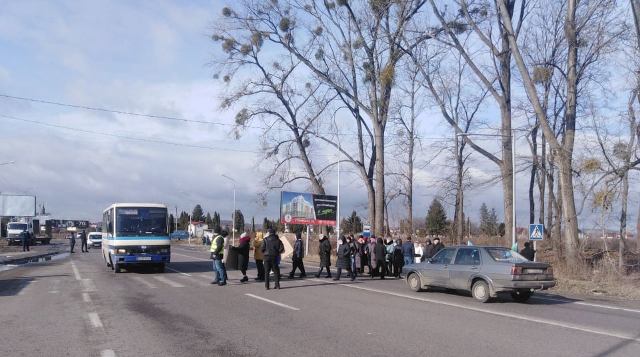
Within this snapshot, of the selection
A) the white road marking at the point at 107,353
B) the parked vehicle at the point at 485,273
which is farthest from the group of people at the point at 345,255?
the white road marking at the point at 107,353

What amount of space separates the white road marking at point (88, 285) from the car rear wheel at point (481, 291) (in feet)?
34.1

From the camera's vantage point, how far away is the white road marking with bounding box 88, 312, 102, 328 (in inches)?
437

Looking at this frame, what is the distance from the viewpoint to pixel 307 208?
141 ft

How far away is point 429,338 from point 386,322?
175 cm

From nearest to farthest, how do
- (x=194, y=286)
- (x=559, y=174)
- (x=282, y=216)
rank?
(x=194, y=286), (x=559, y=174), (x=282, y=216)

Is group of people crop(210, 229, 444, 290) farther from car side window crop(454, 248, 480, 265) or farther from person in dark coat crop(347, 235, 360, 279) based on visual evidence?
car side window crop(454, 248, 480, 265)

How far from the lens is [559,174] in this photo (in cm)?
2750

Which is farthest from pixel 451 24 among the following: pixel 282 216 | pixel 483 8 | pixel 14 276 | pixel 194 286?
pixel 14 276

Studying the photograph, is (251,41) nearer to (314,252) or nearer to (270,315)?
(314,252)

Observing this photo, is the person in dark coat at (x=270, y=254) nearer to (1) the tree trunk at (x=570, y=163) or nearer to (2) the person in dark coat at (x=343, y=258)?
(2) the person in dark coat at (x=343, y=258)

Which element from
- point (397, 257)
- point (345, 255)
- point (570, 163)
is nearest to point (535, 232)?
point (570, 163)

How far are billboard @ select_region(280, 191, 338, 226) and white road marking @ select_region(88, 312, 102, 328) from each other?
98.3 feet

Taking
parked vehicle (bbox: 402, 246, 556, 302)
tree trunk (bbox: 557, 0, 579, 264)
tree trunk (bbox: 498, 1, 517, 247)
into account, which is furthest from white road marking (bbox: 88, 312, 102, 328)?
tree trunk (bbox: 498, 1, 517, 247)

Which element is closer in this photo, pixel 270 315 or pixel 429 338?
pixel 429 338
